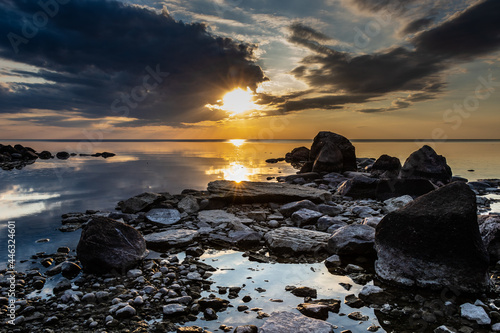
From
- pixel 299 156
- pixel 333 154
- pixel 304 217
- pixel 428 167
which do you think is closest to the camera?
pixel 304 217

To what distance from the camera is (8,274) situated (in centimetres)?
519

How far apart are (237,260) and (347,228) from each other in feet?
8.05

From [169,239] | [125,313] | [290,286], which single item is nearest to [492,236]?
[290,286]

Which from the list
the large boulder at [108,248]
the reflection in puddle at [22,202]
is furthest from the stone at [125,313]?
the reflection in puddle at [22,202]

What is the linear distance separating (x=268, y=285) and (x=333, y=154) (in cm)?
1683

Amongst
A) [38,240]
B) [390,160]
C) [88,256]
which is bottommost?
[38,240]

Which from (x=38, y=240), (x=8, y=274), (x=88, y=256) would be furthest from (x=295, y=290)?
(x=38, y=240)

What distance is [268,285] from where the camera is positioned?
4.82 m

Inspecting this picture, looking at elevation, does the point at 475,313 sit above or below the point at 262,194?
below

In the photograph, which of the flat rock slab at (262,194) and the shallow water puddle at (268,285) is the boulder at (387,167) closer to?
the flat rock slab at (262,194)

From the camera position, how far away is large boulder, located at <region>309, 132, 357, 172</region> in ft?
66.5

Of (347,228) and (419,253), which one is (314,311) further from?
(347,228)

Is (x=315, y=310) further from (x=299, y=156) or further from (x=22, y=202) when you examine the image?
(x=299, y=156)

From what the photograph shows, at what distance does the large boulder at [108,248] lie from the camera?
5.19 metres
